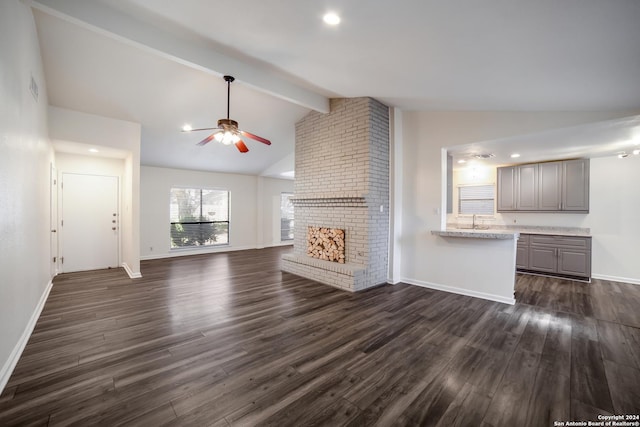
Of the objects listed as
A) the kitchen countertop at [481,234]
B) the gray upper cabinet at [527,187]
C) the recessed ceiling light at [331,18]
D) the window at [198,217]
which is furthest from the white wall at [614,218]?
the window at [198,217]

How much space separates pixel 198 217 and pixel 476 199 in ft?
25.4

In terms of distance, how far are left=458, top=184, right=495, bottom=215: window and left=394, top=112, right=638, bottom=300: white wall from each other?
1751 mm

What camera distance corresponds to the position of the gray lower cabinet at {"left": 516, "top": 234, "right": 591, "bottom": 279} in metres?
5.02

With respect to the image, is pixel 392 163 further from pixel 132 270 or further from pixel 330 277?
pixel 132 270

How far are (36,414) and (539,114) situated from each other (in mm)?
5712

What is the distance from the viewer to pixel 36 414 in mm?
1689

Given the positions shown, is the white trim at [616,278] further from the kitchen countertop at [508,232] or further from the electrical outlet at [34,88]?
the electrical outlet at [34,88]

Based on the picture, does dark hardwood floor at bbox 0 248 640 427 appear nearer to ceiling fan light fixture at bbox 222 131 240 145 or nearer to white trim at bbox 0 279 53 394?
white trim at bbox 0 279 53 394

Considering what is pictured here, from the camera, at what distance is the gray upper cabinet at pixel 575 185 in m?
5.14

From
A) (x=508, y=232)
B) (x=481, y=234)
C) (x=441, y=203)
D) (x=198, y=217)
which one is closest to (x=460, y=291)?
(x=481, y=234)

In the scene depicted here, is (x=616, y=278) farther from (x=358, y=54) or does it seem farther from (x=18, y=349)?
(x=18, y=349)

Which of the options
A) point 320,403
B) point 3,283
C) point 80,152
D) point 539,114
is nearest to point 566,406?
point 320,403

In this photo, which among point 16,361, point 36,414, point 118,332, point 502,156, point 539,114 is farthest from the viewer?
point 502,156

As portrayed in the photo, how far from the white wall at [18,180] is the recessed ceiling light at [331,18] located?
2317 mm
